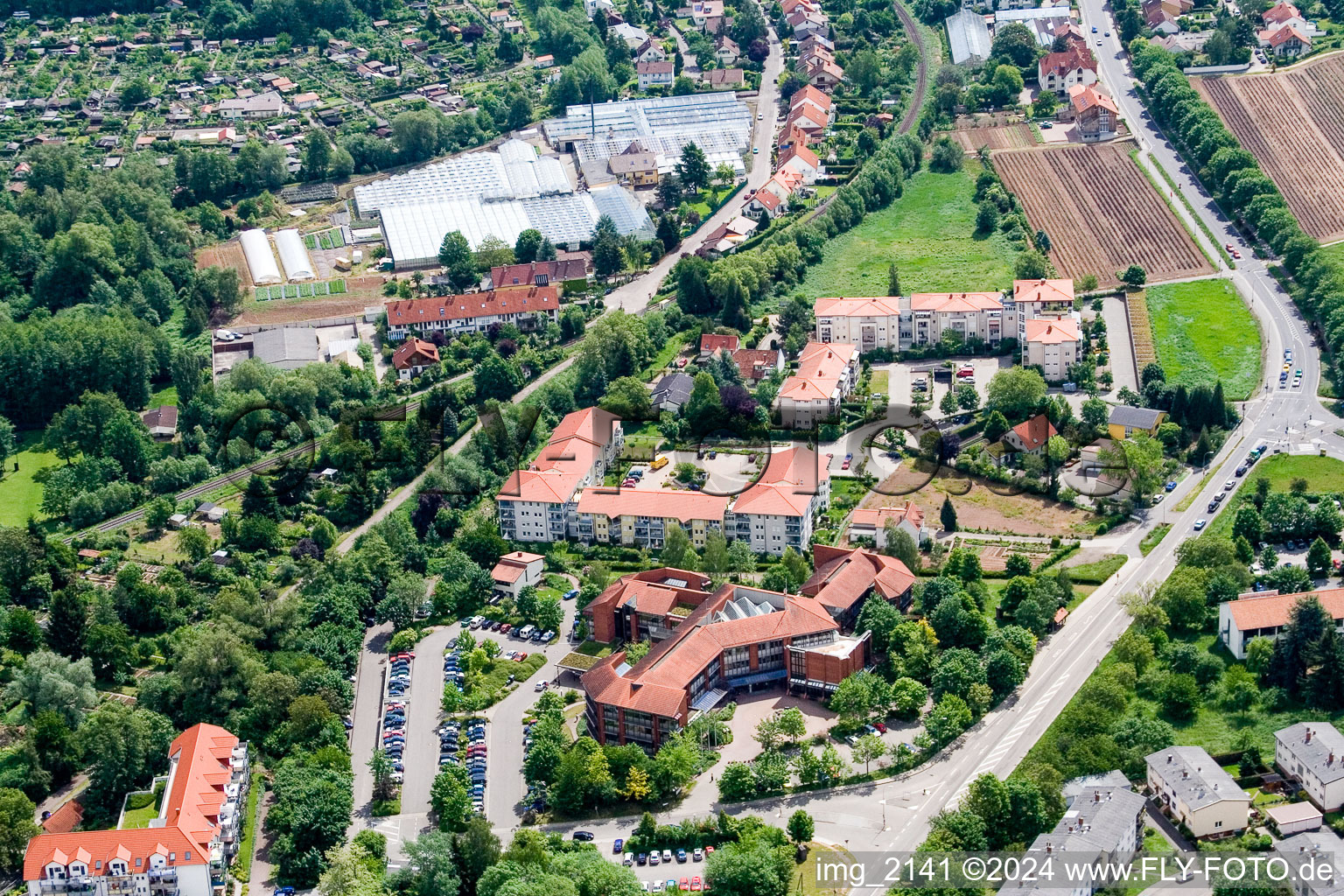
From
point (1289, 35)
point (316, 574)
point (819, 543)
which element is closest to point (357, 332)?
point (316, 574)

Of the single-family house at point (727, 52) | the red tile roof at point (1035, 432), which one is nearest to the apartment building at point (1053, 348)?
the red tile roof at point (1035, 432)

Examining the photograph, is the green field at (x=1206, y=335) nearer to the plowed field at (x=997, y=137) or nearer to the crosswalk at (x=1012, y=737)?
the plowed field at (x=997, y=137)

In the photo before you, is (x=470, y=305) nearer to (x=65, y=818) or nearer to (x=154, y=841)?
(x=65, y=818)

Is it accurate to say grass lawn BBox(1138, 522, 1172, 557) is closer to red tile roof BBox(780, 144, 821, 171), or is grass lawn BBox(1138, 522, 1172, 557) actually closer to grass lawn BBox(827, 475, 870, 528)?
grass lawn BBox(827, 475, 870, 528)

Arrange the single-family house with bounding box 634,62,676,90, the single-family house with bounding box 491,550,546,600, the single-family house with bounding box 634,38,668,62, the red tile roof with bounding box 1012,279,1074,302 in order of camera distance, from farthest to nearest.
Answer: the single-family house with bounding box 634,38,668,62 < the single-family house with bounding box 634,62,676,90 < the red tile roof with bounding box 1012,279,1074,302 < the single-family house with bounding box 491,550,546,600

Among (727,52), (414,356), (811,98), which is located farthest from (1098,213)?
(414,356)

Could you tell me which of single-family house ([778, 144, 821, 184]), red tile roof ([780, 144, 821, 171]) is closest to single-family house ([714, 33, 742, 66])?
red tile roof ([780, 144, 821, 171])

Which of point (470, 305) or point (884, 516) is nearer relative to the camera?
point (884, 516)
